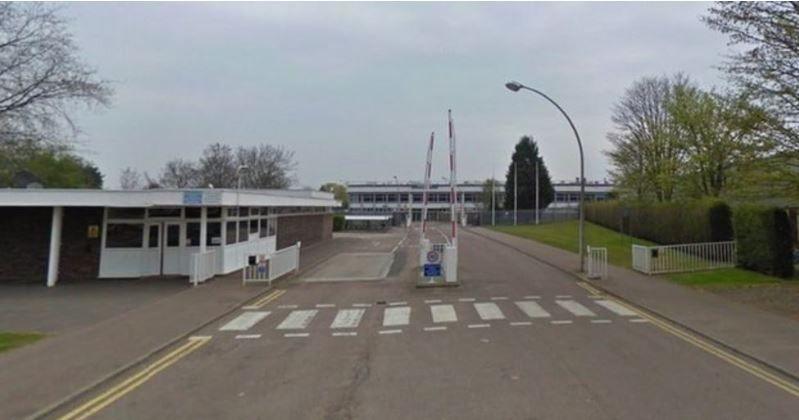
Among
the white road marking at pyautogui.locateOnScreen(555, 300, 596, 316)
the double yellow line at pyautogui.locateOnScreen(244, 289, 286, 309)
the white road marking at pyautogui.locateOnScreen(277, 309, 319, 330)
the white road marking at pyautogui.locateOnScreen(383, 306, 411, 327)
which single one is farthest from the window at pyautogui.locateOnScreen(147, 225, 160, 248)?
the white road marking at pyautogui.locateOnScreen(555, 300, 596, 316)

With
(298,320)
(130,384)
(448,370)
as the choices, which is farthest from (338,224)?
(448,370)

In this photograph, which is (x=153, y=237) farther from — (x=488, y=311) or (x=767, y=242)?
(x=767, y=242)

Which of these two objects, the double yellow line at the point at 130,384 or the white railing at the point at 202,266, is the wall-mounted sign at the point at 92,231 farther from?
the double yellow line at the point at 130,384

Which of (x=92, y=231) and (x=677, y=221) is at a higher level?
(x=677, y=221)

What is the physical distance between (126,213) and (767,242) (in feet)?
70.5

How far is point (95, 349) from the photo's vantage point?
9.41m

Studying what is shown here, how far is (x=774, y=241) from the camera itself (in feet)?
60.1

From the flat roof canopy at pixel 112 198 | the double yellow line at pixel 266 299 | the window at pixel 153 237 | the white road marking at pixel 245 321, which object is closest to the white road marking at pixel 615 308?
the white road marking at pixel 245 321

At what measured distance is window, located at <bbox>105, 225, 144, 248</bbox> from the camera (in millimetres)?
20094

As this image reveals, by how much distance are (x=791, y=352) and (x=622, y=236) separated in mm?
31970

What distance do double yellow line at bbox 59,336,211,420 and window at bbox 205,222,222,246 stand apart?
10408mm

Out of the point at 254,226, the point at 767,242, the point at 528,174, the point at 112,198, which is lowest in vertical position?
the point at 767,242

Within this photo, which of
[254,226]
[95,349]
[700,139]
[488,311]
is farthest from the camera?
[700,139]

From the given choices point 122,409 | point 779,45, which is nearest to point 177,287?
point 122,409
